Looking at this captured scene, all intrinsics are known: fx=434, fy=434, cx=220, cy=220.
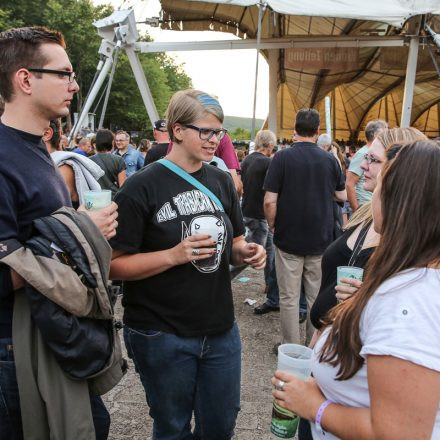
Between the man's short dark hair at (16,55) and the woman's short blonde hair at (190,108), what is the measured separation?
2.05 feet

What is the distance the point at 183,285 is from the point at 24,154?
0.87 m

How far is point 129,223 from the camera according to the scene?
1921 mm

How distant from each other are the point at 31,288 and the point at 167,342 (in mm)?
696

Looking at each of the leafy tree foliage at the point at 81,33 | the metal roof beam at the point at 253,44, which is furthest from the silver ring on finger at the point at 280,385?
the leafy tree foliage at the point at 81,33

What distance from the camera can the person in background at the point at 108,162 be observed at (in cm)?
555

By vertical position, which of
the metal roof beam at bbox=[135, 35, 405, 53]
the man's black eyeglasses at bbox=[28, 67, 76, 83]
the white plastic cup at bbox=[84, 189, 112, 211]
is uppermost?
the metal roof beam at bbox=[135, 35, 405, 53]

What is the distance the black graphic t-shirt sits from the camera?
6.34ft

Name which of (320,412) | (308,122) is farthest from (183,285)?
(308,122)

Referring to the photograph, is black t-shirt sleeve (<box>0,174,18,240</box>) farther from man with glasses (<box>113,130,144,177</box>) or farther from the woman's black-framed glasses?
man with glasses (<box>113,130,144,177</box>)

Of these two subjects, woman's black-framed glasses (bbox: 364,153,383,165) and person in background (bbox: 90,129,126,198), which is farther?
person in background (bbox: 90,129,126,198)

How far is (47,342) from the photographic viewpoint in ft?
Result: 5.03

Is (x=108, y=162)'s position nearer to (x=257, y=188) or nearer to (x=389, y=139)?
(x=257, y=188)

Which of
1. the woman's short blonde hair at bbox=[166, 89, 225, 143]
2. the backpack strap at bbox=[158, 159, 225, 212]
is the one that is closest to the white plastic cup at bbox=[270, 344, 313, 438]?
the backpack strap at bbox=[158, 159, 225, 212]

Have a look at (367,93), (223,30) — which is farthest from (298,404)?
(367,93)
